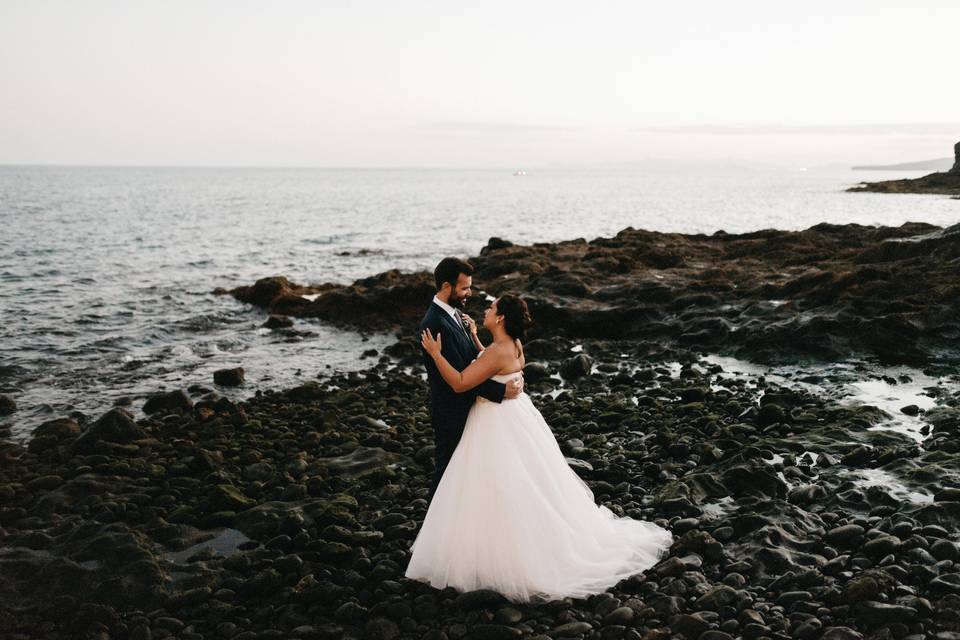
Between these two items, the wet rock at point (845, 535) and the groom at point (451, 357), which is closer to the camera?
the groom at point (451, 357)

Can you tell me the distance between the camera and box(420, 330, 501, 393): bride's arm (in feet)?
25.5

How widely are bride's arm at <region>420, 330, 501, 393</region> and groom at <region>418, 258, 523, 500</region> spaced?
13cm

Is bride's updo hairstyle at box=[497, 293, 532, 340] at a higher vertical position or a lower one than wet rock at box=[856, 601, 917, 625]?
higher

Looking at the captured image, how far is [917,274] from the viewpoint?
21.9m

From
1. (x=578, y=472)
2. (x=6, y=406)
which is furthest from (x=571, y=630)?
(x=6, y=406)

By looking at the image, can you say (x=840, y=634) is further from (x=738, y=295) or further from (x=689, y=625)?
(x=738, y=295)

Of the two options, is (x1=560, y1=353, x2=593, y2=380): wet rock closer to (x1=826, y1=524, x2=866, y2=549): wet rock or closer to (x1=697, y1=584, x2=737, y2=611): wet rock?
(x1=826, y1=524, x2=866, y2=549): wet rock

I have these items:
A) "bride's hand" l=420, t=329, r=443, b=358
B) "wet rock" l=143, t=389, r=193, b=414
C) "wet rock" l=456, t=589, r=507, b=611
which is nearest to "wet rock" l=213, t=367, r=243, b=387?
"wet rock" l=143, t=389, r=193, b=414

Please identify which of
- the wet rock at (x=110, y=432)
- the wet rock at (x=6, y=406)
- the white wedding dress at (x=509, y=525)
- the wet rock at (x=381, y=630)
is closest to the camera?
the wet rock at (x=381, y=630)

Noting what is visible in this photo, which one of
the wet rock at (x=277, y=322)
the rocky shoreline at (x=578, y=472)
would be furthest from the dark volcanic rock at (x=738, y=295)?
the wet rock at (x=277, y=322)

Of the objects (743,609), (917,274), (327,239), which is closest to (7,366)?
(743,609)

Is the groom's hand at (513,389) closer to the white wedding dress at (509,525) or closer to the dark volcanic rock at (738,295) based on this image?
the white wedding dress at (509,525)

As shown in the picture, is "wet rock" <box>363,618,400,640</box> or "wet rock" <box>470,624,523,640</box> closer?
"wet rock" <box>470,624,523,640</box>

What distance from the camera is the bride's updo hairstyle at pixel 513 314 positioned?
308 inches
